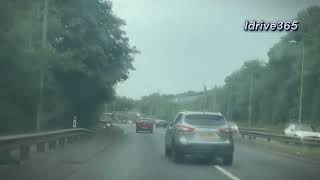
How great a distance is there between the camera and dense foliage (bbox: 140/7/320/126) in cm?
7738

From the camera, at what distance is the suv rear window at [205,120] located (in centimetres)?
2220

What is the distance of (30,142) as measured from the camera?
20.7m

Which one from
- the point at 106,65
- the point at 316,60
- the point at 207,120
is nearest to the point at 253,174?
the point at 207,120

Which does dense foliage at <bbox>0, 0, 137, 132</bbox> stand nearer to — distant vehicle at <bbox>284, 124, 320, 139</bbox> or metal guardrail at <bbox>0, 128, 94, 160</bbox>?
metal guardrail at <bbox>0, 128, 94, 160</bbox>

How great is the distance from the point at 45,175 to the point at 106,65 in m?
29.4

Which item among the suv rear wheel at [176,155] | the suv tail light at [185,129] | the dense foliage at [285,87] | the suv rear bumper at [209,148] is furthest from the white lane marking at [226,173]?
the dense foliage at [285,87]

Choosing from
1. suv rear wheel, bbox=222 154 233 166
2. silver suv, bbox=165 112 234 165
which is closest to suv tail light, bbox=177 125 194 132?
silver suv, bbox=165 112 234 165

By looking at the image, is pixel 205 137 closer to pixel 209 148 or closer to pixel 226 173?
pixel 209 148

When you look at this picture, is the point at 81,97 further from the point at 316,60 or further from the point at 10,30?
the point at 316,60

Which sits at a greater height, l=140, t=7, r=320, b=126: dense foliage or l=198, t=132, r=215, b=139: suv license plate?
l=140, t=7, r=320, b=126: dense foliage

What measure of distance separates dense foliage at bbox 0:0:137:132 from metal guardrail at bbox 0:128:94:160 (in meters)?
2.08

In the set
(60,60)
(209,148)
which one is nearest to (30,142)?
(209,148)

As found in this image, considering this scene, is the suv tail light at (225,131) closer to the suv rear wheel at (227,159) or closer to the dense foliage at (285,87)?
the suv rear wheel at (227,159)

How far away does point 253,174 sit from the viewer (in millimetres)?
18141
